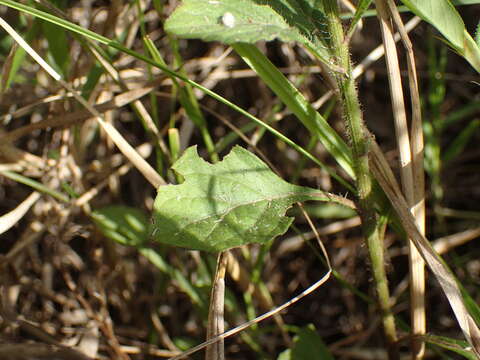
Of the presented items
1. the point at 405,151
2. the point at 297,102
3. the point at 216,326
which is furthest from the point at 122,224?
the point at 405,151

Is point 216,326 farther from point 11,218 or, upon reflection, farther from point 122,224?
point 11,218

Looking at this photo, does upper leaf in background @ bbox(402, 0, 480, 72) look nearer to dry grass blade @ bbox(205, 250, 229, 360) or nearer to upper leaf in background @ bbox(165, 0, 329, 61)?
upper leaf in background @ bbox(165, 0, 329, 61)

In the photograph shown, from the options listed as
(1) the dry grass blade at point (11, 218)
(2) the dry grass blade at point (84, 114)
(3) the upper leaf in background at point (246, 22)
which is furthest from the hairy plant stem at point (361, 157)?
(1) the dry grass blade at point (11, 218)

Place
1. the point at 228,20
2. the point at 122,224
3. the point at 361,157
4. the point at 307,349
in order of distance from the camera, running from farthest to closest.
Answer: the point at 122,224, the point at 307,349, the point at 361,157, the point at 228,20

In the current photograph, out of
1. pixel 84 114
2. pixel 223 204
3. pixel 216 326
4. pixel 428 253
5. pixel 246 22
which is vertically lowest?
pixel 216 326

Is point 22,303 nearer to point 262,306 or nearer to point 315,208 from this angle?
point 262,306

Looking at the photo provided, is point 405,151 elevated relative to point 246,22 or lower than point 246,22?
lower

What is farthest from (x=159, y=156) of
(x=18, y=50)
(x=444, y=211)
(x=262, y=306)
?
(x=444, y=211)

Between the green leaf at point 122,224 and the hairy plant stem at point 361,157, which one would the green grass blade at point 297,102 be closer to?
the hairy plant stem at point 361,157
